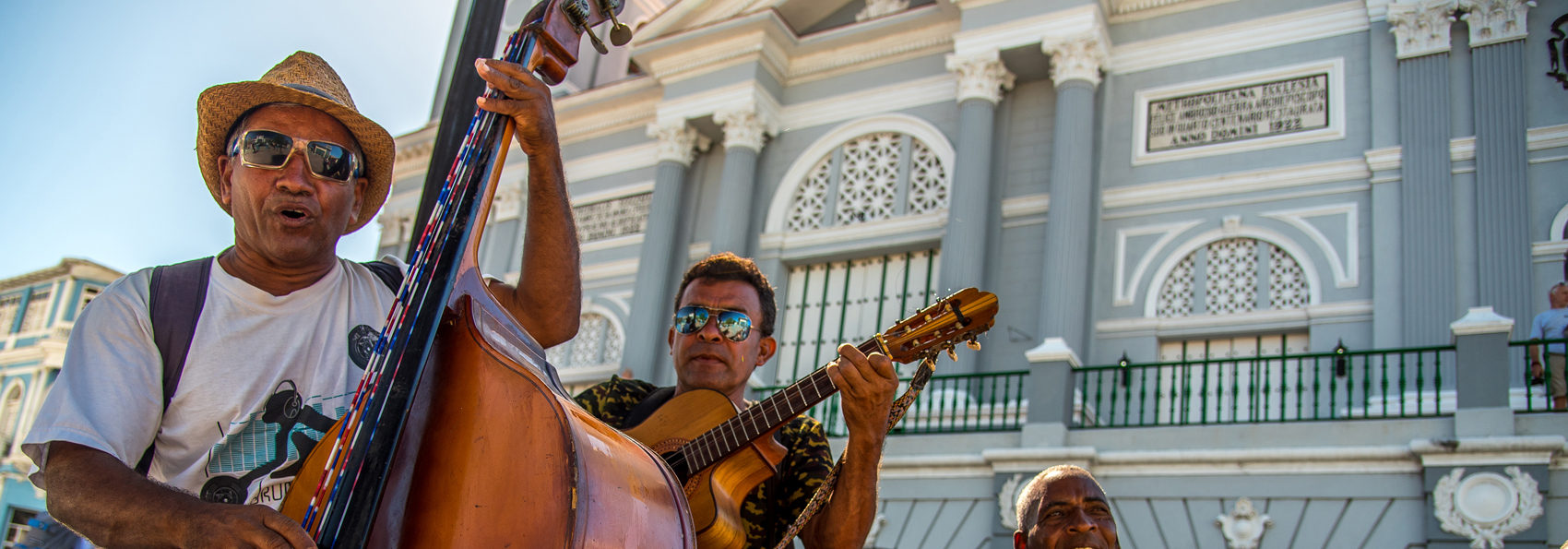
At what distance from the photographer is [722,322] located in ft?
10.7

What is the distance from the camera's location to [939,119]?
15.3 m

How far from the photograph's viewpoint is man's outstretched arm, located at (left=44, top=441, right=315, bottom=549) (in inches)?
56.5

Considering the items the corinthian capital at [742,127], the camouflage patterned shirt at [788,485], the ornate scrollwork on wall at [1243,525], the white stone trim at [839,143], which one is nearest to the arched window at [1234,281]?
the ornate scrollwork on wall at [1243,525]

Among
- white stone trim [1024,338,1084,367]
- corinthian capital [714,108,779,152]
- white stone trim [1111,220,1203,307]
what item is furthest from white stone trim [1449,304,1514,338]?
corinthian capital [714,108,779,152]

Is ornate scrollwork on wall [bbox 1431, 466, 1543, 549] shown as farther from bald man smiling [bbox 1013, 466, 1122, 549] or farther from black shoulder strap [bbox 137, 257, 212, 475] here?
black shoulder strap [bbox 137, 257, 212, 475]

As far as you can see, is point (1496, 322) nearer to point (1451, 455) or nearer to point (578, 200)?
point (1451, 455)

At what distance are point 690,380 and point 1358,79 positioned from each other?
11.8m

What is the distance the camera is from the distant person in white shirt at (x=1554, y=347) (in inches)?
383

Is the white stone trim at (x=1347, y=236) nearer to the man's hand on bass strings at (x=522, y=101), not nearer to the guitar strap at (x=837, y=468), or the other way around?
the guitar strap at (x=837, y=468)

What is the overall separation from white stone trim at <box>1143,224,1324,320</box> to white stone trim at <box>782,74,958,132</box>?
3606 mm

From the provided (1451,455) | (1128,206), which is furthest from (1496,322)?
(1128,206)

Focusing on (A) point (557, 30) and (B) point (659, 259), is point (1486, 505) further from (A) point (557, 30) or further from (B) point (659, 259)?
(B) point (659, 259)

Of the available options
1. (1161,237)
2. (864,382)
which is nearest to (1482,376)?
(1161,237)

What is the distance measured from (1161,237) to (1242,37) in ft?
8.39
